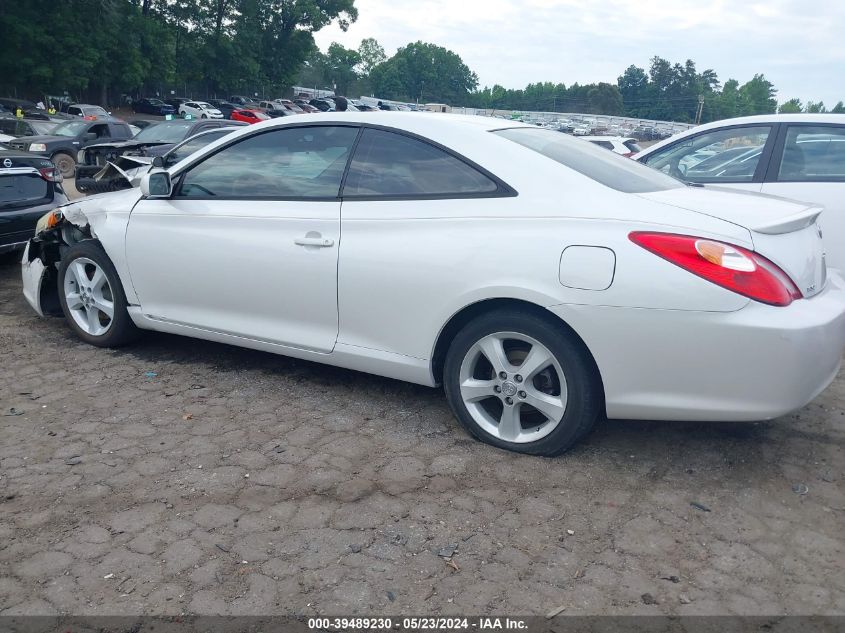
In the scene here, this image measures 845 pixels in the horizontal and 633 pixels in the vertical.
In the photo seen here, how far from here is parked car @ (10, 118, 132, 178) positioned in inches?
621

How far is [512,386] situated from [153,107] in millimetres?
50241

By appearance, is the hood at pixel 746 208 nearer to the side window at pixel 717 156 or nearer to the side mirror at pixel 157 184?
the side window at pixel 717 156

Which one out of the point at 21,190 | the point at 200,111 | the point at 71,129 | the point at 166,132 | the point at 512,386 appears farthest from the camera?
the point at 200,111

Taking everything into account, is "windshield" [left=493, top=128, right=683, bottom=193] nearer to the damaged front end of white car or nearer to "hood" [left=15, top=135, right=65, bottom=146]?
the damaged front end of white car

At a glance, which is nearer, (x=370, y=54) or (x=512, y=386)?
(x=512, y=386)

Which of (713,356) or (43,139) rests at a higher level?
(713,356)

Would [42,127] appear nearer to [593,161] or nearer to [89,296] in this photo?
[89,296]

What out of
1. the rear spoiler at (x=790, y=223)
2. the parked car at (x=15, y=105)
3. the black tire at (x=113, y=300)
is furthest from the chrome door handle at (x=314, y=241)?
the parked car at (x=15, y=105)

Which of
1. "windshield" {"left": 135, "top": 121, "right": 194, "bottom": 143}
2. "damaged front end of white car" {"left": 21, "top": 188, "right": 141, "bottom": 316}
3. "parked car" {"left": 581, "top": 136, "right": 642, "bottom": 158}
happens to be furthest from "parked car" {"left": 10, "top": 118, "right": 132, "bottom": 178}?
"damaged front end of white car" {"left": 21, "top": 188, "right": 141, "bottom": 316}

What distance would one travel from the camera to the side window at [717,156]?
550 centimetres

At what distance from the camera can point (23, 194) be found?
21.5 ft

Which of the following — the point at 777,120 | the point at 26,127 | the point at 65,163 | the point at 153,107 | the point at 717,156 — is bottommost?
the point at 65,163

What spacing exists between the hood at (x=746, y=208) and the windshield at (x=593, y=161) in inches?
5.3

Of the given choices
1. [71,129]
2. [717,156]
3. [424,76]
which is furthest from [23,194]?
[424,76]
